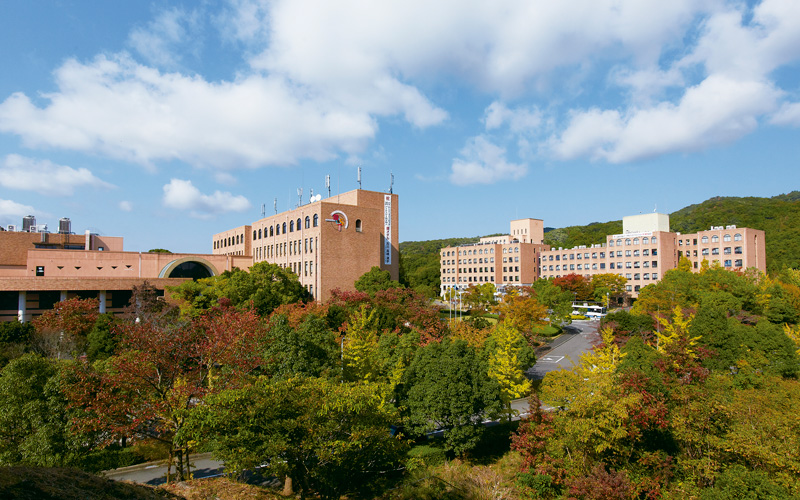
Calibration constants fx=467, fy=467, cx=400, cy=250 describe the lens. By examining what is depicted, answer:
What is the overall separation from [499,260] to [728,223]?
52739 millimetres

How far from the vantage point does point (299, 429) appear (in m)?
13.2

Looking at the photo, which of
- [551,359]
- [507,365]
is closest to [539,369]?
[551,359]

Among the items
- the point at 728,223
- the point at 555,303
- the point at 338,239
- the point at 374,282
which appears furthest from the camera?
the point at 728,223

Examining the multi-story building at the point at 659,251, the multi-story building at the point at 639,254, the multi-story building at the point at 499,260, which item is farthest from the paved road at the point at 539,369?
the multi-story building at the point at 499,260

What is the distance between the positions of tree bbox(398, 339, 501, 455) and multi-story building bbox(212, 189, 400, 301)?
26479mm

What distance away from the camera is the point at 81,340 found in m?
31.6

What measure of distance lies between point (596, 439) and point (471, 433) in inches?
198

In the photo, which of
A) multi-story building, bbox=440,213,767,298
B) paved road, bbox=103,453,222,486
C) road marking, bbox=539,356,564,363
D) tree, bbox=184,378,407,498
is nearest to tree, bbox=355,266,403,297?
road marking, bbox=539,356,564,363

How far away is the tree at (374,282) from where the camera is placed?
4362cm

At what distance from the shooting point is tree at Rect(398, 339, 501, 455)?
19703mm

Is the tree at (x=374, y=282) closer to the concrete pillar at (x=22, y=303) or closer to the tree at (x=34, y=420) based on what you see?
the tree at (x=34, y=420)

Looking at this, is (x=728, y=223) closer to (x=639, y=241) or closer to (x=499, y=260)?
(x=639, y=241)

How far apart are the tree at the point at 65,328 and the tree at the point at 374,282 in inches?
856

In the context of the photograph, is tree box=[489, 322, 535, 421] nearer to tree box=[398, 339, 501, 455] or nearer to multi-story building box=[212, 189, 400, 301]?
tree box=[398, 339, 501, 455]
